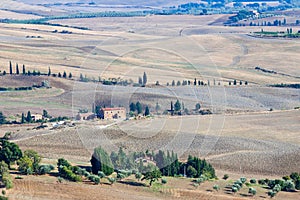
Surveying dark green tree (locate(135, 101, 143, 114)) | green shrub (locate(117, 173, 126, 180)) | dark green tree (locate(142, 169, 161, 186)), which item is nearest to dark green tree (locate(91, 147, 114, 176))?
green shrub (locate(117, 173, 126, 180))

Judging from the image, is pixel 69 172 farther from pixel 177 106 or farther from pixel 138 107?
pixel 177 106

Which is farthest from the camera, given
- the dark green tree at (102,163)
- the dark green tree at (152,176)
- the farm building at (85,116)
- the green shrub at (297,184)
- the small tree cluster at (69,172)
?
the farm building at (85,116)

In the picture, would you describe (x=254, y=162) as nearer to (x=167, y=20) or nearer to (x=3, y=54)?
(x=3, y=54)

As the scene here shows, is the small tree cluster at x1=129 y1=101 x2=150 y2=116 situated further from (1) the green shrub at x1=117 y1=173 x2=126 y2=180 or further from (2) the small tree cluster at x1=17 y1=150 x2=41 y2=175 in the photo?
(1) the green shrub at x1=117 y1=173 x2=126 y2=180

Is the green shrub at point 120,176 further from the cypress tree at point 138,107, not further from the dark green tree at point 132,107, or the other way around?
the cypress tree at point 138,107

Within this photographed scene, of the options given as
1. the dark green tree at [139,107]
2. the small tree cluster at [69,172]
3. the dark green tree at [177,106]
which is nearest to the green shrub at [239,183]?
the small tree cluster at [69,172]

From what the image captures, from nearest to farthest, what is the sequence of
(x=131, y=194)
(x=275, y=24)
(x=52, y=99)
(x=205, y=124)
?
(x=131, y=194)
(x=205, y=124)
(x=52, y=99)
(x=275, y=24)

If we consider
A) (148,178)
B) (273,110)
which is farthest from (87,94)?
(148,178)
